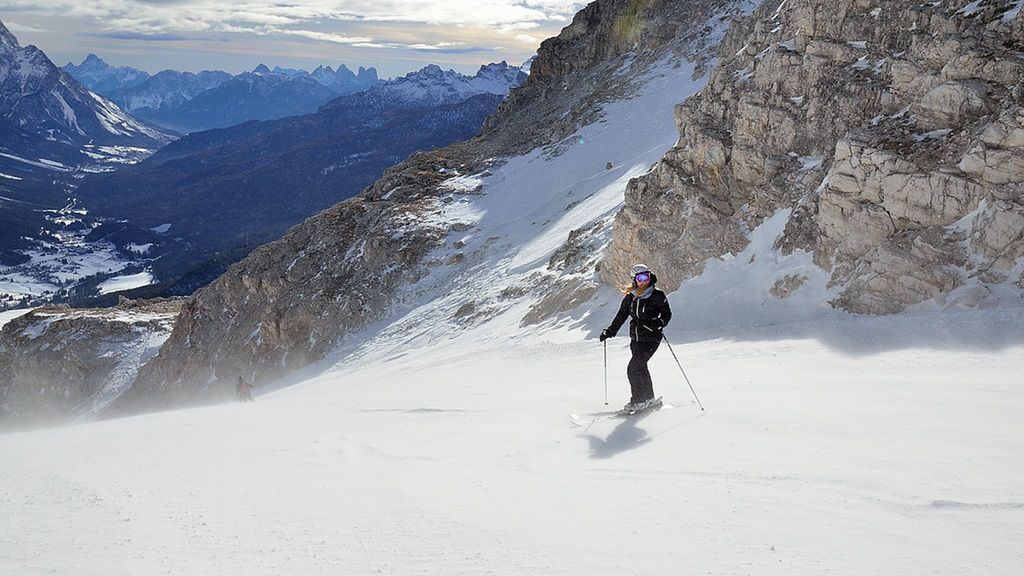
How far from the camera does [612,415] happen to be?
9.09m

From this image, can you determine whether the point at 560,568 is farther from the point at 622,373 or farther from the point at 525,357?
the point at 525,357

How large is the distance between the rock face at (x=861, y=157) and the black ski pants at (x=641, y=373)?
603 centimetres

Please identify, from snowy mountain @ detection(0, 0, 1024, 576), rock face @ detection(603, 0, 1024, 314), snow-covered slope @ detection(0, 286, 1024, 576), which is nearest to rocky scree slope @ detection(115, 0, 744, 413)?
snowy mountain @ detection(0, 0, 1024, 576)

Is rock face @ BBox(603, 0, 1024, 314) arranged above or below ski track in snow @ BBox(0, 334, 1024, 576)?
above

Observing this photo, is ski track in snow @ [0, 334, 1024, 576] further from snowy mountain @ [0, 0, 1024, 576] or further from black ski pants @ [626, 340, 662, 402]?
black ski pants @ [626, 340, 662, 402]

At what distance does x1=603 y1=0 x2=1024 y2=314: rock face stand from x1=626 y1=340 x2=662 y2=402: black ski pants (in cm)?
603

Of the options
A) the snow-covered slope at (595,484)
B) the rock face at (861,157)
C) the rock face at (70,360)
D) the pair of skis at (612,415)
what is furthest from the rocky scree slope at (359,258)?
the pair of skis at (612,415)

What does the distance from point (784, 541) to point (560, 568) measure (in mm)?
1546

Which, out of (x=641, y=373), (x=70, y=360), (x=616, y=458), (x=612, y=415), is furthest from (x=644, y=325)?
(x=70, y=360)

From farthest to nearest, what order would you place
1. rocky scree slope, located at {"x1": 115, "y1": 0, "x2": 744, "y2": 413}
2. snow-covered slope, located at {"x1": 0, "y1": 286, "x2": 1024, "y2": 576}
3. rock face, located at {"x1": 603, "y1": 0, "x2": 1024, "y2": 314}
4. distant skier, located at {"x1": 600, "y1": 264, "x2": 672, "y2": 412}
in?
rocky scree slope, located at {"x1": 115, "y1": 0, "x2": 744, "y2": 413} < rock face, located at {"x1": 603, "y1": 0, "x2": 1024, "y2": 314} < distant skier, located at {"x1": 600, "y1": 264, "x2": 672, "y2": 412} < snow-covered slope, located at {"x1": 0, "y1": 286, "x2": 1024, "y2": 576}

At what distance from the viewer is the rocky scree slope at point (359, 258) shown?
3559cm

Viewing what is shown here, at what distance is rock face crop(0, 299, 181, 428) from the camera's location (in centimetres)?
4988

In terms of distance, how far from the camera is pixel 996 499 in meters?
4.96

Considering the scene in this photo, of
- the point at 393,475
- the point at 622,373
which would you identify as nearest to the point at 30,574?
the point at 393,475
